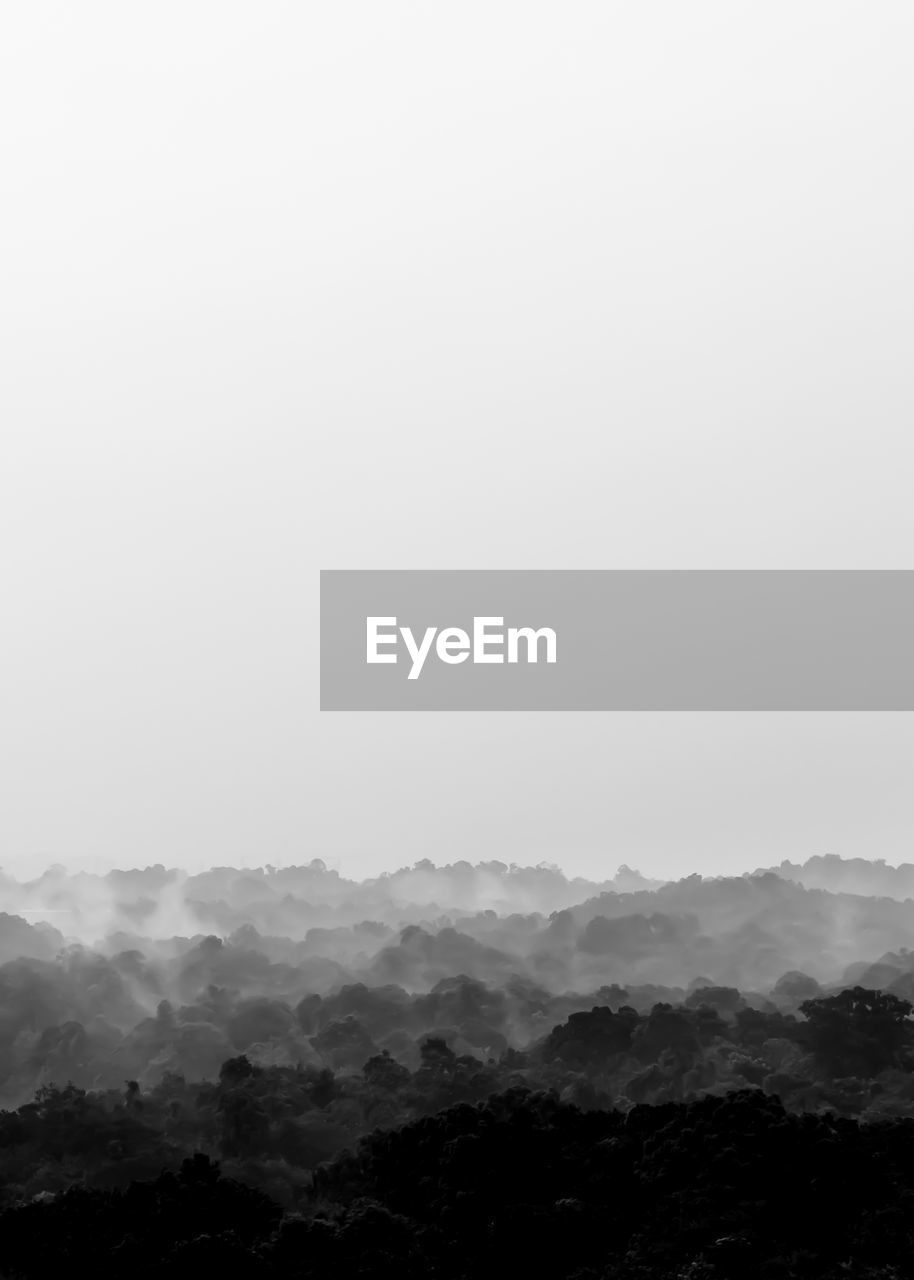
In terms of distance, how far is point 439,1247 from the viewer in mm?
18406

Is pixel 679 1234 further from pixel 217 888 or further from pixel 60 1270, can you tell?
pixel 217 888

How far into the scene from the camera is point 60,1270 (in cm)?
1817

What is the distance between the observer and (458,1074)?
22.9 meters

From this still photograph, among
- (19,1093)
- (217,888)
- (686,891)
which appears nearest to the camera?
(19,1093)

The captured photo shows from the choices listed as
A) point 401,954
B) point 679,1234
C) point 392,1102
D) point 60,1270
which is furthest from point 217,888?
point 679,1234

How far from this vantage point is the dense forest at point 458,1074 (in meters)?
18.4

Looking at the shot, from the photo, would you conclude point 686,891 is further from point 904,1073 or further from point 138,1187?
point 138,1187

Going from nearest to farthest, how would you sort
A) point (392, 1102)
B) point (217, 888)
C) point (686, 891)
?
point (392, 1102) → point (686, 891) → point (217, 888)

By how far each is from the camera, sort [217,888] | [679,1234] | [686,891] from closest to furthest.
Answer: [679,1234], [686,891], [217,888]

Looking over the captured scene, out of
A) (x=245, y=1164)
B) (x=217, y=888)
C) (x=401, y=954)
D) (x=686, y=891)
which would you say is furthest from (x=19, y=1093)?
(x=686, y=891)

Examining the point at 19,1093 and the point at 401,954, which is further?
the point at 401,954

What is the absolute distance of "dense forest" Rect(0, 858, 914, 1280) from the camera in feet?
60.2

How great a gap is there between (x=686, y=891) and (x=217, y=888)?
10399 mm

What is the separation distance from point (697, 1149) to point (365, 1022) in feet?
25.3
